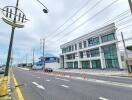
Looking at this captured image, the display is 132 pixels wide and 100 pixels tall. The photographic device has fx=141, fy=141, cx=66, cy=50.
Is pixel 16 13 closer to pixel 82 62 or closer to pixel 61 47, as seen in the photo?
pixel 82 62

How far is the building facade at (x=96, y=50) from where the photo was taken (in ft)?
151

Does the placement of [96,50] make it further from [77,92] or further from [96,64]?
[77,92]

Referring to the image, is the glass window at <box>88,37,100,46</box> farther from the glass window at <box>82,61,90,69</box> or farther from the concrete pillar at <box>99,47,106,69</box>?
the glass window at <box>82,61,90,69</box>

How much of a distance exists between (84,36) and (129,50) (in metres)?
19.1

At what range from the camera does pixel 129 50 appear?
49562 millimetres

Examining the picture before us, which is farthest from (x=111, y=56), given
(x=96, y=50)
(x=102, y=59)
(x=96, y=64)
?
(x=96, y=64)

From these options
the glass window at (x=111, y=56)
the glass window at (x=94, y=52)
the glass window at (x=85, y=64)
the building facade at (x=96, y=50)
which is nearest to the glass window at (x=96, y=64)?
the building facade at (x=96, y=50)

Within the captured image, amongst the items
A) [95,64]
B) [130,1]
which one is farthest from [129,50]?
[130,1]

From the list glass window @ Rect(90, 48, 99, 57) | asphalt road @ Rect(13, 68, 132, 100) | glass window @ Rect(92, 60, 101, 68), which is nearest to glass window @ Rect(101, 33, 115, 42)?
glass window @ Rect(90, 48, 99, 57)

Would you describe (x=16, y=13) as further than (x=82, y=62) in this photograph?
No

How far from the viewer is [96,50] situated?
5412 centimetres

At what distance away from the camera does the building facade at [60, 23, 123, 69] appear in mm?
45906

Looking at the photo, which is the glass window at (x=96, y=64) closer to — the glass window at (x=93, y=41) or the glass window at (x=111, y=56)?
the glass window at (x=111, y=56)

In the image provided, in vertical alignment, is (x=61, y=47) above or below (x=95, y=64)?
above
